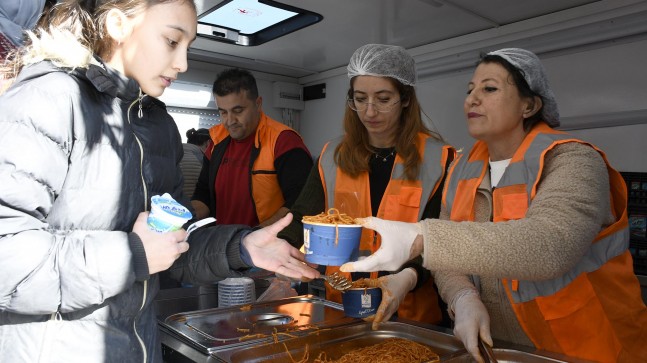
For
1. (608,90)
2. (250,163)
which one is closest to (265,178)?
(250,163)

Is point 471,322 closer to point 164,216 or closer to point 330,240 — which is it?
point 330,240

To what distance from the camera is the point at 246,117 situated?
3.80 metres

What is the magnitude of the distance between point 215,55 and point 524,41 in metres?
3.10

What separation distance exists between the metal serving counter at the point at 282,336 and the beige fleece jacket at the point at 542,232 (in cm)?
30

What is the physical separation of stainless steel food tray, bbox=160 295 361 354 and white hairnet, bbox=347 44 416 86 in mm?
1251

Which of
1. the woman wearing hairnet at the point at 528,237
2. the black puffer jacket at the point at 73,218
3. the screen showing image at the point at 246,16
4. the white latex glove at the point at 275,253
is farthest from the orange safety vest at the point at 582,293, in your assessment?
the screen showing image at the point at 246,16

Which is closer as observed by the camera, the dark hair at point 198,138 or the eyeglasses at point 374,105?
the eyeglasses at point 374,105

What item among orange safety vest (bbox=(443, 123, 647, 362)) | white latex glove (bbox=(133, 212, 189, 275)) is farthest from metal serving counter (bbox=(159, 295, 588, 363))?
white latex glove (bbox=(133, 212, 189, 275))

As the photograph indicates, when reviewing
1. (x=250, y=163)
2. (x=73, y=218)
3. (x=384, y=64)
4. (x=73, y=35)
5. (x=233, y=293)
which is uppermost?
(x=384, y=64)

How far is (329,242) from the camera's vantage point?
1585 mm

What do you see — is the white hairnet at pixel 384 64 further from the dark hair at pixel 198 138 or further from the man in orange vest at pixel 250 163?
the dark hair at pixel 198 138

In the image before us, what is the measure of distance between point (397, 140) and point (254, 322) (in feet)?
4.23

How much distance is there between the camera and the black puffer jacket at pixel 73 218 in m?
1.07

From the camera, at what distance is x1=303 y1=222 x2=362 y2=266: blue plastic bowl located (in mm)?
1580
